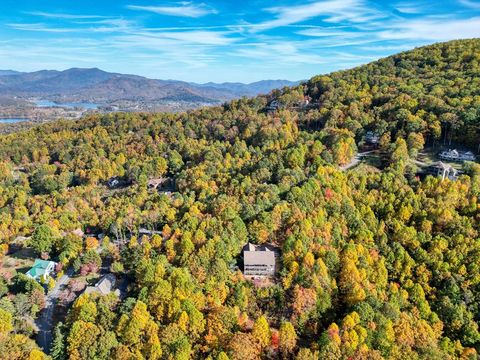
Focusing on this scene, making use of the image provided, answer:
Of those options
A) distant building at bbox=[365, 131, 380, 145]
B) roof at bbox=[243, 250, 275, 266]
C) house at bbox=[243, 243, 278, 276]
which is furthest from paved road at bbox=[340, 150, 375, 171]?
house at bbox=[243, 243, 278, 276]

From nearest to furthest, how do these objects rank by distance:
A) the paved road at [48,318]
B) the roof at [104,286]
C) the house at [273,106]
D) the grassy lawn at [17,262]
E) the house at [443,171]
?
the paved road at [48,318]
the roof at [104,286]
the grassy lawn at [17,262]
the house at [443,171]
the house at [273,106]

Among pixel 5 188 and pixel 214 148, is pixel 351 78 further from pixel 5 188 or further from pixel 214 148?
pixel 5 188

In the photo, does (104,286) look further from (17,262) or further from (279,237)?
(279,237)

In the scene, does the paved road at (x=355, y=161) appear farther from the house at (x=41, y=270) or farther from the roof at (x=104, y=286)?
the house at (x=41, y=270)

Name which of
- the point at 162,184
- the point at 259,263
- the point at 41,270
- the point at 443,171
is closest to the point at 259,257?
the point at 259,263

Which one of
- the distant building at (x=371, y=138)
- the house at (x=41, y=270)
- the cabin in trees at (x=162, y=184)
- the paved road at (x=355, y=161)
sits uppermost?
the distant building at (x=371, y=138)

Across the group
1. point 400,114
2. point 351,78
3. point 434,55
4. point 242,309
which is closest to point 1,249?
point 242,309

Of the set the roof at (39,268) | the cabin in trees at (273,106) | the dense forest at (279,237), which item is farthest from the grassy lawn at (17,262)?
the cabin in trees at (273,106)
